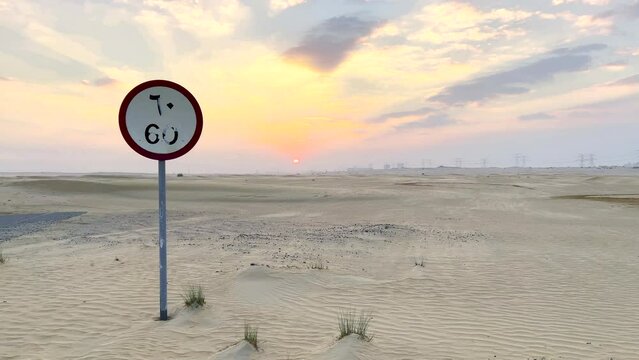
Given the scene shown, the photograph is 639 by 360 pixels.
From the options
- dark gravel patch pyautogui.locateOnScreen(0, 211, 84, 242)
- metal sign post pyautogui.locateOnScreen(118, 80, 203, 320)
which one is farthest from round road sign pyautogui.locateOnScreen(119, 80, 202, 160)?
dark gravel patch pyautogui.locateOnScreen(0, 211, 84, 242)

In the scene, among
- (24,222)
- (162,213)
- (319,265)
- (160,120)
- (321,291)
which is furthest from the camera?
(24,222)

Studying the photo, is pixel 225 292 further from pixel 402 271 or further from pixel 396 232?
pixel 396 232

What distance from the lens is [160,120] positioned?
5855 millimetres

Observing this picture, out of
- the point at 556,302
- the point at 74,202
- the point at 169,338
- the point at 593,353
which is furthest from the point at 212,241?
the point at 74,202

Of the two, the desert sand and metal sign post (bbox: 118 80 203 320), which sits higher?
metal sign post (bbox: 118 80 203 320)

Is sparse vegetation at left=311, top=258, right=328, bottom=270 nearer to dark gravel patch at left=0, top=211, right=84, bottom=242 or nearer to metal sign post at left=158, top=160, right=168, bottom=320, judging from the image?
metal sign post at left=158, top=160, right=168, bottom=320

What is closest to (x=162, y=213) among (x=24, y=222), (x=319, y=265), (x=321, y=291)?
(x=321, y=291)

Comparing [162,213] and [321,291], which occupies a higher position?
[162,213]

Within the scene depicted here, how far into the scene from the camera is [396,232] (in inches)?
689

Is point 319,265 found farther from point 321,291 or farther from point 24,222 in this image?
point 24,222

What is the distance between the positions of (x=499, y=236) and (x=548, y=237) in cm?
198

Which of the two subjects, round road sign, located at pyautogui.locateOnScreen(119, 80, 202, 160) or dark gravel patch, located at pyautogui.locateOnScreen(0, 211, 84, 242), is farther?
dark gravel patch, located at pyautogui.locateOnScreen(0, 211, 84, 242)

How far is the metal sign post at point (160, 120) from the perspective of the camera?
5715 millimetres

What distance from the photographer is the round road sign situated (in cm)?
571
